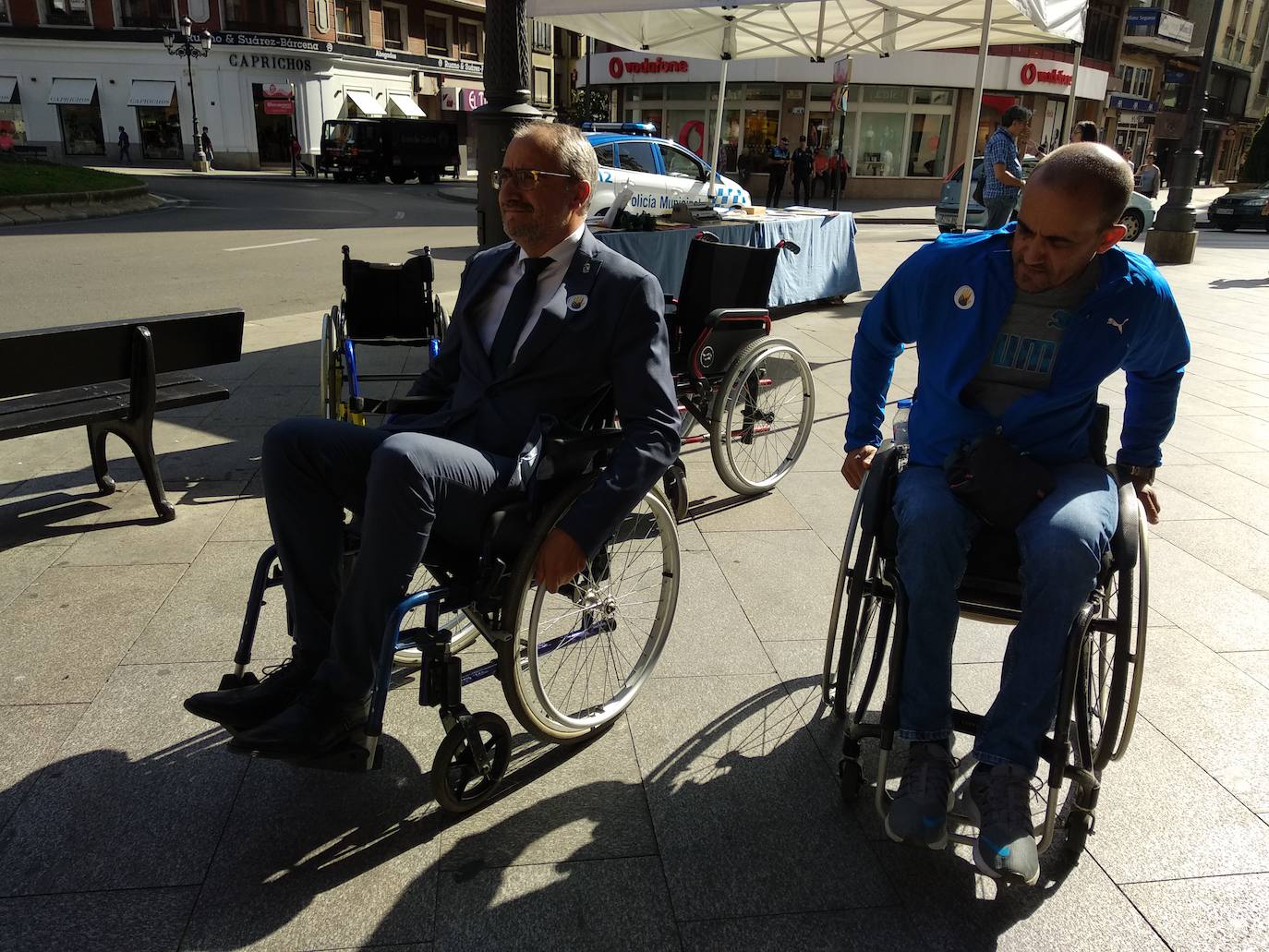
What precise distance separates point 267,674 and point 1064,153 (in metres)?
2.34

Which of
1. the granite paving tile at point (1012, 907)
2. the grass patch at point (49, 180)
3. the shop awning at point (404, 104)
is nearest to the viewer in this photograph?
the granite paving tile at point (1012, 907)

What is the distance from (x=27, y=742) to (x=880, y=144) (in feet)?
107

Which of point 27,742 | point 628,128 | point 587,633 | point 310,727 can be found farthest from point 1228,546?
point 628,128

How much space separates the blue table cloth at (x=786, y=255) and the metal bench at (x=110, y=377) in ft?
12.5

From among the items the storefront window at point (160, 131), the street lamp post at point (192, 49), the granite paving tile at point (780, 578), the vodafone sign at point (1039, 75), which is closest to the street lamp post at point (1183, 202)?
the granite paving tile at point (780, 578)

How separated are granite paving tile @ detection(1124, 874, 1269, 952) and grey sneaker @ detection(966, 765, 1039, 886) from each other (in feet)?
0.89

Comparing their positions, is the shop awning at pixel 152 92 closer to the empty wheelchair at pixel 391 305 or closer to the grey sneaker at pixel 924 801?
the empty wheelchair at pixel 391 305

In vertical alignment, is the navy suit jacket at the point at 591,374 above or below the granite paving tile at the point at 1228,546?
above

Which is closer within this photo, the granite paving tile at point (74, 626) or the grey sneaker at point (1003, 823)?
the grey sneaker at point (1003, 823)

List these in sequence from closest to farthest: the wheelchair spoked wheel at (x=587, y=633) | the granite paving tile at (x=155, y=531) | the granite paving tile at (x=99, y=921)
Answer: the granite paving tile at (x=99, y=921), the wheelchair spoked wheel at (x=587, y=633), the granite paving tile at (x=155, y=531)

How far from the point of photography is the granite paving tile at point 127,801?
2092 mm

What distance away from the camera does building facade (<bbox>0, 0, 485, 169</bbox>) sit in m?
39.6

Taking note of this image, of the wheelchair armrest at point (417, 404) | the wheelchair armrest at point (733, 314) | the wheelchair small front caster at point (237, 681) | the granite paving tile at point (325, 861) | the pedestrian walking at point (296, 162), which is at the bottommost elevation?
the granite paving tile at point (325, 861)

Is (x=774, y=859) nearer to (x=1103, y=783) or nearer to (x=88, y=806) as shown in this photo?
(x=1103, y=783)
